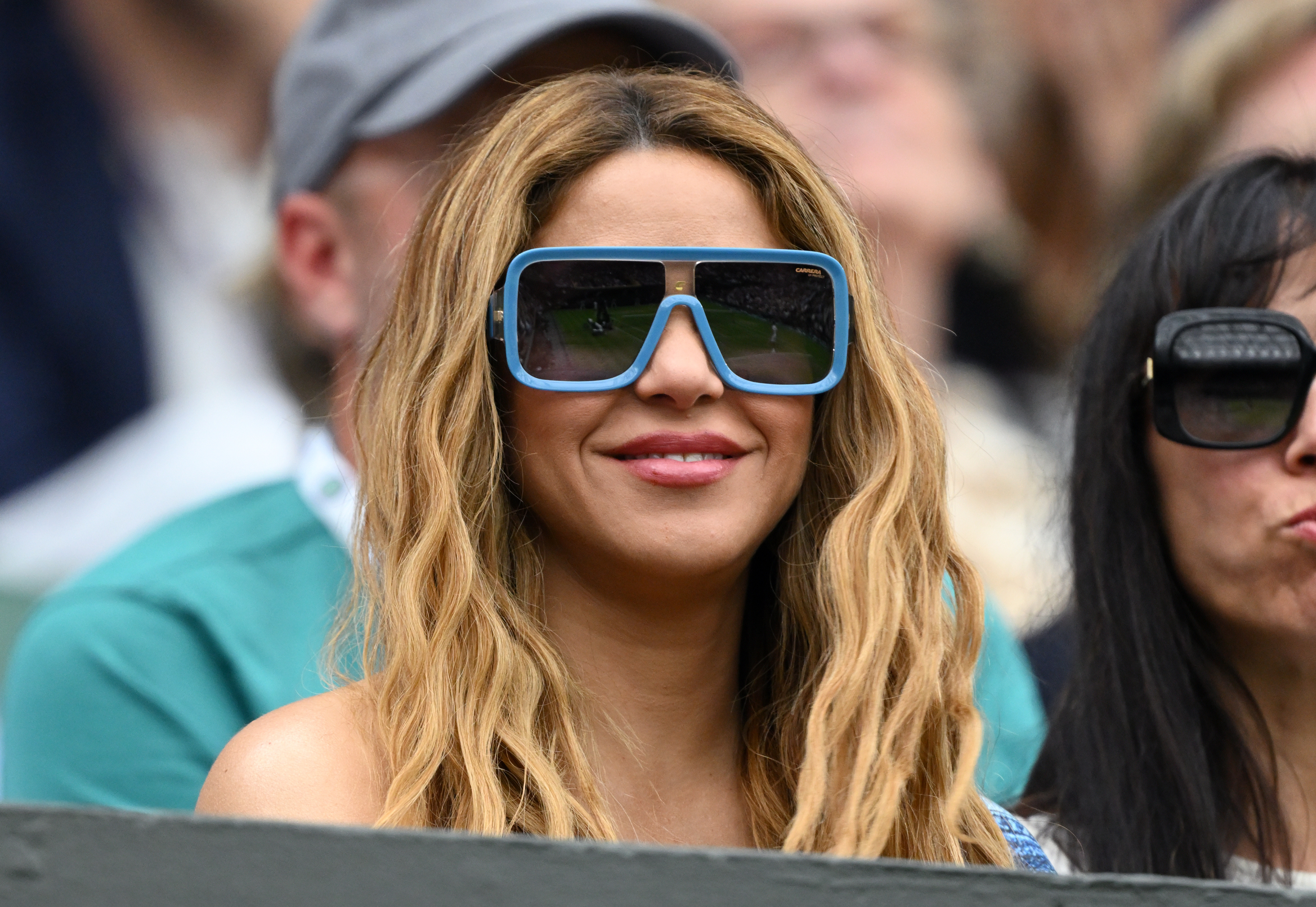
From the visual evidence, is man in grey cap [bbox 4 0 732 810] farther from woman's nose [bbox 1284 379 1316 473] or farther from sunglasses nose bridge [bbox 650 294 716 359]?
woman's nose [bbox 1284 379 1316 473]

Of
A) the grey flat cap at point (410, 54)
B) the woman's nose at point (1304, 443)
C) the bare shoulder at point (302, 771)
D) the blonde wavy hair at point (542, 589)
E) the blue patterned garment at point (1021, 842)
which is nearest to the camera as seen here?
the bare shoulder at point (302, 771)

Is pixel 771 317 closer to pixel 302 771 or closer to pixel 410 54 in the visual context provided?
pixel 302 771

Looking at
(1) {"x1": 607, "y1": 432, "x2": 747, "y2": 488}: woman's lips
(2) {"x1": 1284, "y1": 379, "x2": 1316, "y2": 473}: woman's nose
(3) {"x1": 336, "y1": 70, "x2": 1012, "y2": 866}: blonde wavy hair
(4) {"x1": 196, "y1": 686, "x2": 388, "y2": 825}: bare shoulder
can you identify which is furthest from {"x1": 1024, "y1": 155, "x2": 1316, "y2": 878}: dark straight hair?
(4) {"x1": 196, "y1": 686, "x2": 388, "y2": 825}: bare shoulder

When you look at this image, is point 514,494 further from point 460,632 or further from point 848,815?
point 848,815

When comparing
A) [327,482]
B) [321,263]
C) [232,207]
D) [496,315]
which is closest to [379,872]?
[496,315]

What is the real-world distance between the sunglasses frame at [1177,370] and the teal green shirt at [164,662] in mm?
557

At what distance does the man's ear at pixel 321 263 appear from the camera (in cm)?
289

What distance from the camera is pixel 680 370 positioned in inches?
64.7

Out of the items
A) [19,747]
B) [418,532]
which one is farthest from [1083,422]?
[19,747]

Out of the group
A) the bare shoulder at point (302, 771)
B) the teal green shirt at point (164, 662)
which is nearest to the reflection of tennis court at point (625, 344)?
the bare shoulder at point (302, 771)

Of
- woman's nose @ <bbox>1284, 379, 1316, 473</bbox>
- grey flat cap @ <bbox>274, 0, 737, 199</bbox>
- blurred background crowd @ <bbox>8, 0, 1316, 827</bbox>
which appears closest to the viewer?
woman's nose @ <bbox>1284, 379, 1316, 473</bbox>

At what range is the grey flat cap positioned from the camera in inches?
108

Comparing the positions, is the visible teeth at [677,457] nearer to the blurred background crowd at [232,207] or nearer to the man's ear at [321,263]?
the man's ear at [321,263]

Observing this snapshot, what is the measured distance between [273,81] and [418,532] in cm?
259
